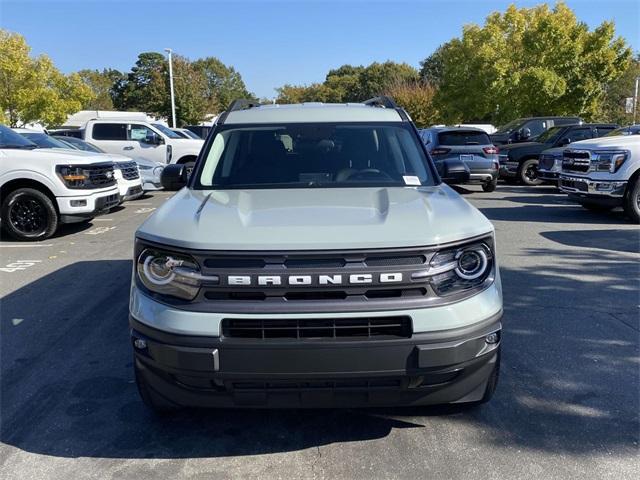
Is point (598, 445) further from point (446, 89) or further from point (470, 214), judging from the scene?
point (446, 89)

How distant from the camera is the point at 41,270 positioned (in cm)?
683

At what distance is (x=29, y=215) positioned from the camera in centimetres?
866

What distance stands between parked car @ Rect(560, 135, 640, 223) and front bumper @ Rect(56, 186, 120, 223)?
27.1 feet

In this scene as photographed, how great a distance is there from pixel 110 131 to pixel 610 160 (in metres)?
13.7

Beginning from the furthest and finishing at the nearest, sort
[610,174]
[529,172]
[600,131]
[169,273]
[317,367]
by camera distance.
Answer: [529,172]
[600,131]
[610,174]
[169,273]
[317,367]

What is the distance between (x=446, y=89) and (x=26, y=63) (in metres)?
22.9

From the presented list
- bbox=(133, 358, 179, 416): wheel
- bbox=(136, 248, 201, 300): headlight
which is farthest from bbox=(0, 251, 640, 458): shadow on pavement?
bbox=(136, 248, 201, 300): headlight

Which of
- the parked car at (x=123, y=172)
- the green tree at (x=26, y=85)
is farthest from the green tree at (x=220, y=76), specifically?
the parked car at (x=123, y=172)

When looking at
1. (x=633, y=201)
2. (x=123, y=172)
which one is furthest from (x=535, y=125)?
(x=123, y=172)

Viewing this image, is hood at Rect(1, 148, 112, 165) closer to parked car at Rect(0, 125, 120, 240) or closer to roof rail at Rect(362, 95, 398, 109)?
parked car at Rect(0, 125, 120, 240)

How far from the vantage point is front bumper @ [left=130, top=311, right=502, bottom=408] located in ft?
8.04

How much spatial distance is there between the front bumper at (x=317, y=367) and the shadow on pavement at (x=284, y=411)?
549 mm

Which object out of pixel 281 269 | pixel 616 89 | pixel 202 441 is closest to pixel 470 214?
pixel 281 269

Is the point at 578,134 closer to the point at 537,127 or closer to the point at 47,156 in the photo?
the point at 537,127
